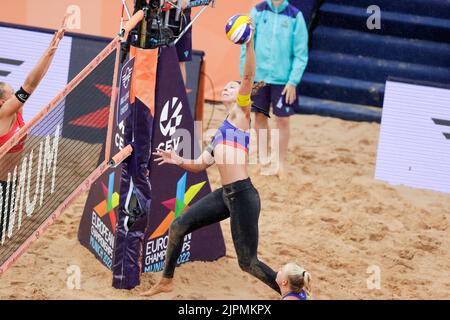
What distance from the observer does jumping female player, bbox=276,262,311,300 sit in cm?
692

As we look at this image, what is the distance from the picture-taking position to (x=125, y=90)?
Result: 7.80 meters

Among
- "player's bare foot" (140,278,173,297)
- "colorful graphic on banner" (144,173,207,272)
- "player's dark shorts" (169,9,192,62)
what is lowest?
"player's bare foot" (140,278,173,297)

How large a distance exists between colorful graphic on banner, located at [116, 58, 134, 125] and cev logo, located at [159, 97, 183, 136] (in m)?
0.37

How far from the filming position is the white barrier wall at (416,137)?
10922 millimetres

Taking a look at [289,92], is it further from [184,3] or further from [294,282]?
[294,282]

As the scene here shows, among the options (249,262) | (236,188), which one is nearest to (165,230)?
(249,262)

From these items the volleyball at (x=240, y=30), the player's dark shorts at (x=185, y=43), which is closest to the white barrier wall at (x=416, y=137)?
the player's dark shorts at (x=185, y=43)

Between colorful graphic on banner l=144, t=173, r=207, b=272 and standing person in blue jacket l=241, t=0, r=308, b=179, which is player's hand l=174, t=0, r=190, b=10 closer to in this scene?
colorful graphic on banner l=144, t=173, r=207, b=272

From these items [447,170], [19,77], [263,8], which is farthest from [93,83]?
[447,170]

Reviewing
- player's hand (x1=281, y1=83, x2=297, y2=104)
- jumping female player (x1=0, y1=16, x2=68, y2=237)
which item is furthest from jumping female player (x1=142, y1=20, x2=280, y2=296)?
player's hand (x1=281, y1=83, x2=297, y2=104)

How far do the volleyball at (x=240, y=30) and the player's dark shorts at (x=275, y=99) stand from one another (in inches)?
155

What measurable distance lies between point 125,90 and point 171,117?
0.59 meters

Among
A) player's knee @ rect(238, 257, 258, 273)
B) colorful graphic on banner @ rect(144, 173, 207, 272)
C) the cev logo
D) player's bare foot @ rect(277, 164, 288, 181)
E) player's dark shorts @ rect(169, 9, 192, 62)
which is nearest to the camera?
player's knee @ rect(238, 257, 258, 273)

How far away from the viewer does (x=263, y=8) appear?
36.2 ft
